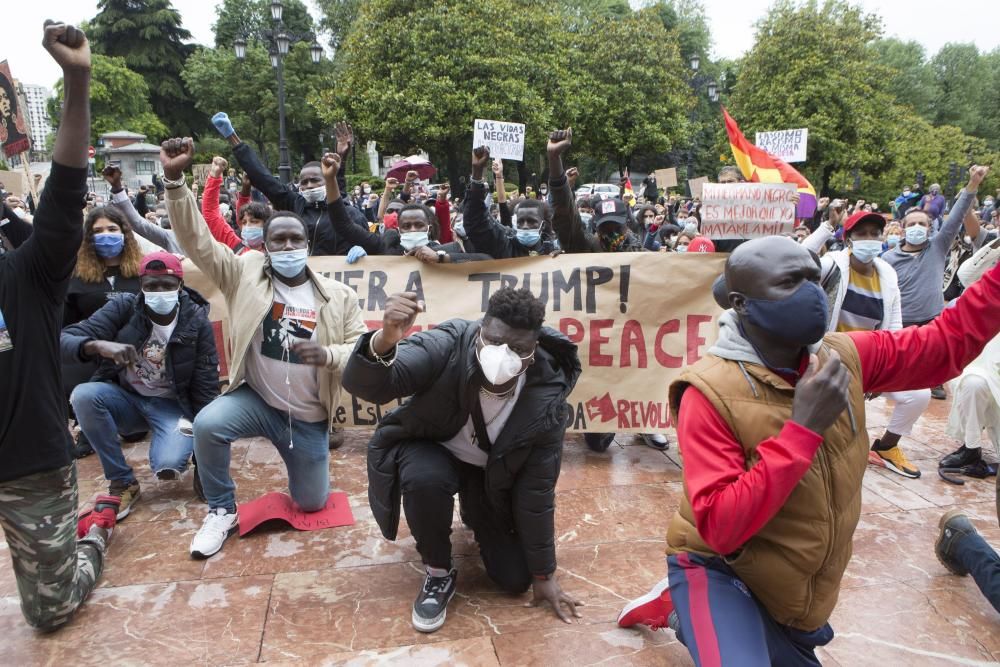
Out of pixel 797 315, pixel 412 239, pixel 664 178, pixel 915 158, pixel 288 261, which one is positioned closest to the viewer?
pixel 797 315

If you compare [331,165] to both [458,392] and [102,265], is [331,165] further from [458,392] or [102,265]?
[458,392]

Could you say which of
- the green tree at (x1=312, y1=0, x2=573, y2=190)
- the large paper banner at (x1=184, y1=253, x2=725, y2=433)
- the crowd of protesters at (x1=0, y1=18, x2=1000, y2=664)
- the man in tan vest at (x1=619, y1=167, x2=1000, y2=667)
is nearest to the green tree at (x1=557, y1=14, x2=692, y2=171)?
the green tree at (x1=312, y1=0, x2=573, y2=190)

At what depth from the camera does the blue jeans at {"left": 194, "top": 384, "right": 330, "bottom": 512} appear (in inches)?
144

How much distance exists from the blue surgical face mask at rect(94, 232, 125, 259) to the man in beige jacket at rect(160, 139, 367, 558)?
138 cm

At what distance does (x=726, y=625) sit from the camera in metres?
2.03

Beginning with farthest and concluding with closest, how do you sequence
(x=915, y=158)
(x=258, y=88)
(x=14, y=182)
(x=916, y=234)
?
(x=258, y=88), (x=915, y=158), (x=14, y=182), (x=916, y=234)

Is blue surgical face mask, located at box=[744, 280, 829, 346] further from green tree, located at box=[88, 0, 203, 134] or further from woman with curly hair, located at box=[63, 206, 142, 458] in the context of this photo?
green tree, located at box=[88, 0, 203, 134]

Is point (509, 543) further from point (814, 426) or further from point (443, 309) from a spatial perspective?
point (443, 309)

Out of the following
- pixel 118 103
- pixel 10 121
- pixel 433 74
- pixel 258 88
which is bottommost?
pixel 10 121

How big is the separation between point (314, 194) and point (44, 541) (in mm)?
3536

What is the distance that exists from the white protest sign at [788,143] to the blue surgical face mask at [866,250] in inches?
233

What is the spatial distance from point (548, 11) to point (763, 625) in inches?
1351

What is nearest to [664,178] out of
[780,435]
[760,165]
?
[760,165]

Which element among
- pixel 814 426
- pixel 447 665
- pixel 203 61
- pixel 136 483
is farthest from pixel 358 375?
pixel 203 61
